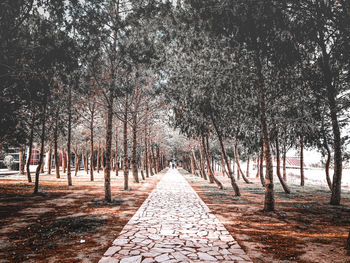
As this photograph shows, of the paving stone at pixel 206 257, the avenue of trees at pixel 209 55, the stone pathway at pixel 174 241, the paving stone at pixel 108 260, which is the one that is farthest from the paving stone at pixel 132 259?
the avenue of trees at pixel 209 55

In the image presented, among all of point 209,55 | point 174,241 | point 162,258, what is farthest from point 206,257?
point 209,55

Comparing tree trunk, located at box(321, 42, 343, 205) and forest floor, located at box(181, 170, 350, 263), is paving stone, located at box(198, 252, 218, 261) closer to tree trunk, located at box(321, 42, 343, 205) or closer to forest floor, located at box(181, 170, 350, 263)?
forest floor, located at box(181, 170, 350, 263)

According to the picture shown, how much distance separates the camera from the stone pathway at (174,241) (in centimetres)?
515

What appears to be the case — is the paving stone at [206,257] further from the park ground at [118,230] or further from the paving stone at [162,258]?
the park ground at [118,230]

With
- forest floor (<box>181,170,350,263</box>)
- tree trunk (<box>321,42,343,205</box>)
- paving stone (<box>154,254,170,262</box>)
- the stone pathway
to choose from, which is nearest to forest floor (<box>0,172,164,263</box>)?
the stone pathway

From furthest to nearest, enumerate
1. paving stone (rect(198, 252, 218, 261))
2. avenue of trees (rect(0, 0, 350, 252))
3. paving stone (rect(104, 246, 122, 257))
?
1. avenue of trees (rect(0, 0, 350, 252))
2. paving stone (rect(104, 246, 122, 257))
3. paving stone (rect(198, 252, 218, 261))

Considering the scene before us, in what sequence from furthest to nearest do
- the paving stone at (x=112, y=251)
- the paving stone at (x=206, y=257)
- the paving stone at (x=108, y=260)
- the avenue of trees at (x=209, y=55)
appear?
the avenue of trees at (x=209, y=55), the paving stone at (x=112, y=251), the paving stone at (x=206, y=257), the paving stone at (x=108, y=260)

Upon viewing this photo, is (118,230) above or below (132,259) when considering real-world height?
below

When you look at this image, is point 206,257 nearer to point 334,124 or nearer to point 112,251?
point 112,251

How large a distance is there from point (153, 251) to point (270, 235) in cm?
370

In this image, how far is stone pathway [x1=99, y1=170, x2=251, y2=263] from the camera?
5.15 metres

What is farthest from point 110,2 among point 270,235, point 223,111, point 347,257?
point 347,257

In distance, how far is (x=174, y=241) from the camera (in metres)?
Result: 6.27

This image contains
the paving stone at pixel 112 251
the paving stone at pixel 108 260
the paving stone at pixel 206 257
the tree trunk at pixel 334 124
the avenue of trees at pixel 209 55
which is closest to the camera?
the paving stone at pixel 108 260
